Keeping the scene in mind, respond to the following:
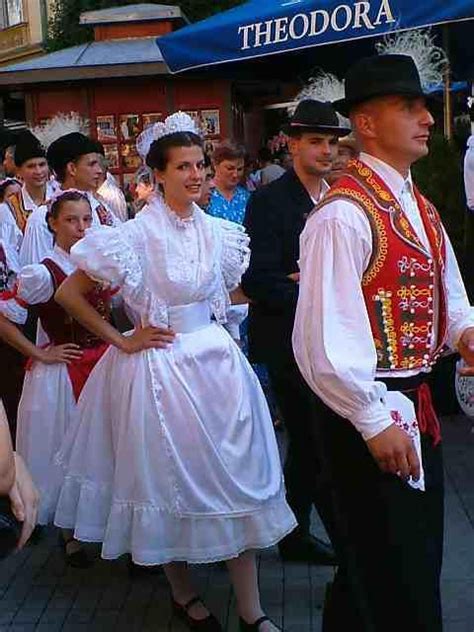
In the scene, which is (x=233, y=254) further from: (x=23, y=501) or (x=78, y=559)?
(x=23, y=501)

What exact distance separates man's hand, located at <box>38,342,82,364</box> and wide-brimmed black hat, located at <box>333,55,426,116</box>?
2.23 metres

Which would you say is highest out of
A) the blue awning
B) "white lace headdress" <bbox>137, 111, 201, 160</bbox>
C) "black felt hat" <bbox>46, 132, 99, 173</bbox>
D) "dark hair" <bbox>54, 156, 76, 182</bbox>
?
the blue awning

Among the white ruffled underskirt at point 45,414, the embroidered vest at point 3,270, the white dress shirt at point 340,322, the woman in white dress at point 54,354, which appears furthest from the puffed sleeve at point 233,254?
the embroidered vest at point 3,270

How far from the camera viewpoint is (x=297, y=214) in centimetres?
465

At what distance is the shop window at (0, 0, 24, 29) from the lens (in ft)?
124

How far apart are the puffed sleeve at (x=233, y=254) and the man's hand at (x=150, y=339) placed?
0.41m

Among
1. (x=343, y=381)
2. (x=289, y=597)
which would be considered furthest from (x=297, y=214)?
(x=343, y=381)

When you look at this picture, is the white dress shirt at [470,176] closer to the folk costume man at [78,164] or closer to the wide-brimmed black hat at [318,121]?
the wide-brimmed black hat at [318,121]

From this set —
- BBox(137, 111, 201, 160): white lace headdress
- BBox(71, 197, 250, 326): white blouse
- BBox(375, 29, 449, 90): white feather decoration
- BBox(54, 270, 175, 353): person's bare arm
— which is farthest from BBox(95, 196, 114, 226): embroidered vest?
BBox(375, 29, 449, 90): white feather decoration

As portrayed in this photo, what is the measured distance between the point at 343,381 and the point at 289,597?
197 cm

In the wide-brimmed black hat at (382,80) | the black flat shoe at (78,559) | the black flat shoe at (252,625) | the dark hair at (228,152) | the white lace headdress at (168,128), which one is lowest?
the black flat shoe at (78,559)

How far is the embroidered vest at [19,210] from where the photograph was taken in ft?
23.5

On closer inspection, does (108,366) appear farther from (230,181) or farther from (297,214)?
(230,181)

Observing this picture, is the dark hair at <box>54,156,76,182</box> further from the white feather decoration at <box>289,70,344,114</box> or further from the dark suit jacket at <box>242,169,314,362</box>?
the dark suit jacket at <box>242,169,314,362</box>
